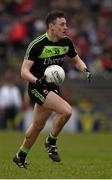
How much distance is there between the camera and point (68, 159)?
14.6 m

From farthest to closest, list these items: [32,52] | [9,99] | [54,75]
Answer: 1. [9,99]
2. [32,52]
3. [54,75]

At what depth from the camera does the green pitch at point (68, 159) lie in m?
11.1

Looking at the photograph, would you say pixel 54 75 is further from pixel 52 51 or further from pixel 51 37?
pixel 51 37

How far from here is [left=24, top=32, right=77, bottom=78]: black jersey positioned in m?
12.0

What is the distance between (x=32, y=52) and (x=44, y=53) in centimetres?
24

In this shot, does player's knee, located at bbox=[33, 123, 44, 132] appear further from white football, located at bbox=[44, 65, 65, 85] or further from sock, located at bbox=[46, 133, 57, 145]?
white football, located at bbox=[44, 65, 65, 85]

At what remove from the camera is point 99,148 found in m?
18.2

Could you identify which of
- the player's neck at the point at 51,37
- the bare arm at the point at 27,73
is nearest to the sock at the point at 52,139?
the bare arm at the point at 27,73

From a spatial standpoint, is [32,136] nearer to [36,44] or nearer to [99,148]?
[36,44]

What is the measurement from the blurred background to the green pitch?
1972mm

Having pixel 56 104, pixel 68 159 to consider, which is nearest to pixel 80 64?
pixel 56 104

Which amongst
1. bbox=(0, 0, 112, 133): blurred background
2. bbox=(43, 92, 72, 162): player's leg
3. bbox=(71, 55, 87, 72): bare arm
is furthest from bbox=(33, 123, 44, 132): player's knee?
bbox=(0, 0, 112, 133): blurred background

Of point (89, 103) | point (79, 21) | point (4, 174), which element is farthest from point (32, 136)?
point (79, 21)

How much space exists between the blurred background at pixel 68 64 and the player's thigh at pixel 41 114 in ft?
39.4
